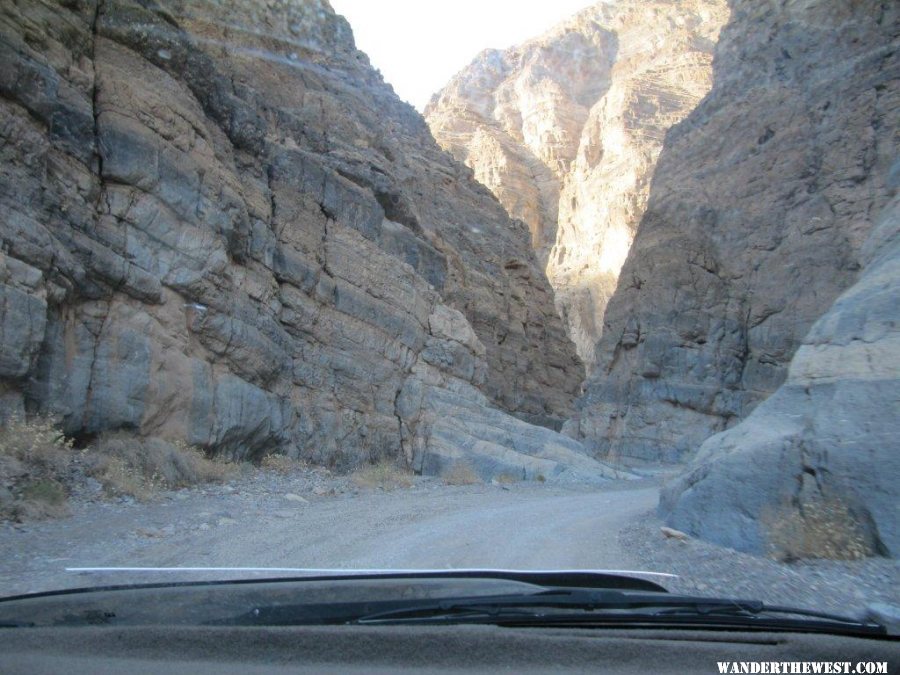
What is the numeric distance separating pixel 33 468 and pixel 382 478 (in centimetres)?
749

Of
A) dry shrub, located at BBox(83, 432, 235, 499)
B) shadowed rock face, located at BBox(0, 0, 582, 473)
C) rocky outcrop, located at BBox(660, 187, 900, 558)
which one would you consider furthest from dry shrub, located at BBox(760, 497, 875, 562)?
shadowed rock face, located at BBox(0, 0, 582, 473)

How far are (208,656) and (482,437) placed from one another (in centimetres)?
1838

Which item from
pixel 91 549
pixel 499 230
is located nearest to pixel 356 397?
pixel 91 549

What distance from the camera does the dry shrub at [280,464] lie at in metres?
15.2

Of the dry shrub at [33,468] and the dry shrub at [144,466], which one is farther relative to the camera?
the dry shrub at [144,466]

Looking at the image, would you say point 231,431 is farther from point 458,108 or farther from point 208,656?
point 458,108

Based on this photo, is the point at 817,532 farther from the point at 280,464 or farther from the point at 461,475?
the point at 461,475

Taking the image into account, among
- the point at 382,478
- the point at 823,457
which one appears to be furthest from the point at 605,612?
the point at 382,478

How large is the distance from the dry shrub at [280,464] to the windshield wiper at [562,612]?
1260cm

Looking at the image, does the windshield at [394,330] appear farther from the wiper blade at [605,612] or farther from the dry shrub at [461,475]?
the wiper blade at [605,612]

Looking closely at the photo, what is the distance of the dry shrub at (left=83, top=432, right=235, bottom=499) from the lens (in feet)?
33.3

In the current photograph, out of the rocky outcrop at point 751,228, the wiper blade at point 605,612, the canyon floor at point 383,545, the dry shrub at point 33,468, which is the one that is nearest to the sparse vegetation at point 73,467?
the dry shrub at point 33,468

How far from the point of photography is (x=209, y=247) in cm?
1504

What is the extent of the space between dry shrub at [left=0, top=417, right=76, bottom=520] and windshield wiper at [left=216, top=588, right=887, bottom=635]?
6.44 meters
